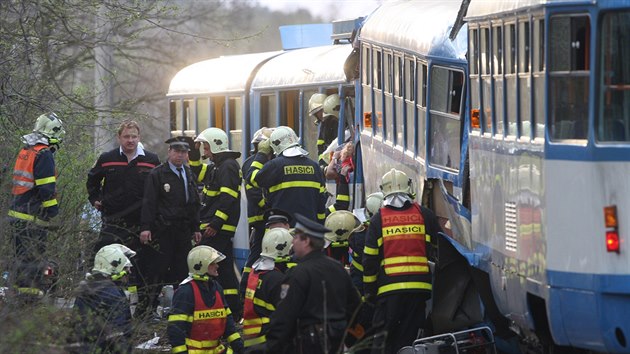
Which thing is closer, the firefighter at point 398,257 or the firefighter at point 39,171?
the firefighter at point 398,257

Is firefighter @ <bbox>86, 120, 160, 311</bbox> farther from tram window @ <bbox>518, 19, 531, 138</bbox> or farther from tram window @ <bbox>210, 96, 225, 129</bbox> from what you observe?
tram window @ <bbox>210, 96, 225, 129</bbox>

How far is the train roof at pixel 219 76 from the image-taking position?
23.0 metres

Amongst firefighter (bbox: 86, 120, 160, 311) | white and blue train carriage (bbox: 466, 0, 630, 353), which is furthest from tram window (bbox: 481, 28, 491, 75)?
firefighter (bbox: 86, 120, 160, 311)

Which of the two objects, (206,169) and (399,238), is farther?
(206,169)

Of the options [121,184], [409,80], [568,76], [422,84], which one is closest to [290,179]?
[409,80]

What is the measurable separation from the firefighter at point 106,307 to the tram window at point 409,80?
3885mm

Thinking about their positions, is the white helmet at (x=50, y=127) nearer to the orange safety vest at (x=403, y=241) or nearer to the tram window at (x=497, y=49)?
the orange safety vest at (x=403, y=241)

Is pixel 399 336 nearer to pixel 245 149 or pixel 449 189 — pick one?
pixel 449 189

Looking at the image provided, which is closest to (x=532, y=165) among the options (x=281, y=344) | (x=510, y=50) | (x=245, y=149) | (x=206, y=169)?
(x=510, y=50)

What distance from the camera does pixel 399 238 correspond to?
11.9 metres

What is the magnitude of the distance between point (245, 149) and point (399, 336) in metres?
10.1

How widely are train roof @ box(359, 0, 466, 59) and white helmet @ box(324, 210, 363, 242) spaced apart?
5.20ft

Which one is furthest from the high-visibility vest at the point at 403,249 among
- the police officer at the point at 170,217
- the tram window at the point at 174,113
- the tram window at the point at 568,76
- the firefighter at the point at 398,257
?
the tram window at the point at 174,113

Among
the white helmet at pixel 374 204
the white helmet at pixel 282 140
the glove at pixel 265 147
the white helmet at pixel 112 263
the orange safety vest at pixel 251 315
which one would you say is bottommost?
the orange safety vest at pixel 251 315
